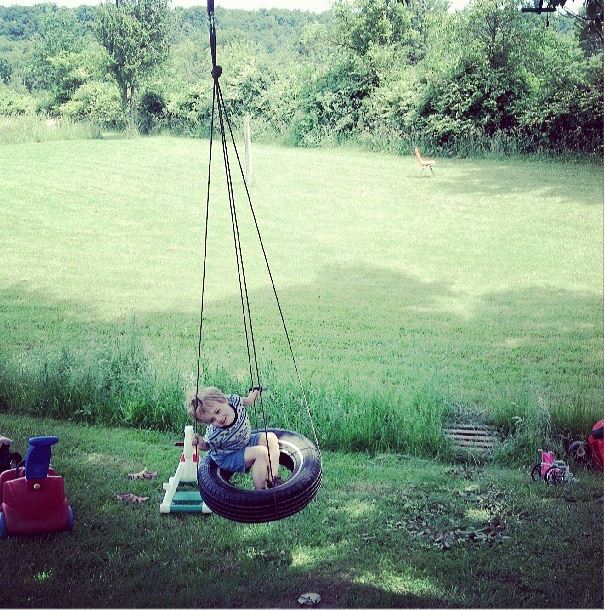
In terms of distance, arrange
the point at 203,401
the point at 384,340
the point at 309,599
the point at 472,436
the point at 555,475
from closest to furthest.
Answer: the point at 203,401, the point at 309,599, the point at 555,475, the point at 472,436, the point at 384,340

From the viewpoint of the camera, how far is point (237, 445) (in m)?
3.24

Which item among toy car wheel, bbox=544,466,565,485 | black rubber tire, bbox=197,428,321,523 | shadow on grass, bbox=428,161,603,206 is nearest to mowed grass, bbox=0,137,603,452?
shadow on grass, bbox=428,161,603,206

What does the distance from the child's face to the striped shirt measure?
0.02 metres

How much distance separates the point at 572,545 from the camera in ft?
12.3

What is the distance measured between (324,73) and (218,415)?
2156mm

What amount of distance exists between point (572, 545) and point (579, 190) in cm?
173

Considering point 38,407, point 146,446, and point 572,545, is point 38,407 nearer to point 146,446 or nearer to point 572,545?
point 146,446

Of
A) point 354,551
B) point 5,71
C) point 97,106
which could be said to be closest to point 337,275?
point 354,551

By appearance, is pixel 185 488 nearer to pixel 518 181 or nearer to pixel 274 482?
pixel 274 482

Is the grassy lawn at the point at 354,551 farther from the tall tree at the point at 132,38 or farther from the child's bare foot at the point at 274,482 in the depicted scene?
the tall tree at the point at 132,38

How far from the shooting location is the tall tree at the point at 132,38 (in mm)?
4484

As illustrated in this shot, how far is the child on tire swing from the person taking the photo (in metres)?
3.21

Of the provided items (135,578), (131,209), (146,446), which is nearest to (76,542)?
(135,578)

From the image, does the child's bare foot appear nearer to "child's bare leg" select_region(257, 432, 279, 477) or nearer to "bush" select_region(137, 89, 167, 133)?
"child's bare leg" select_region(257, 432, 279, 477)
